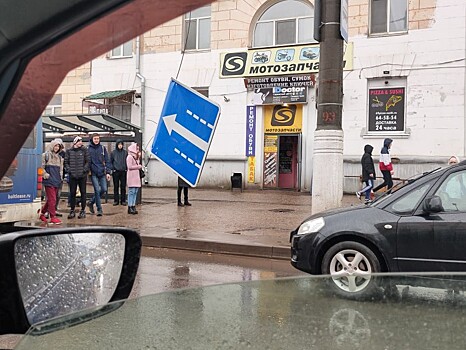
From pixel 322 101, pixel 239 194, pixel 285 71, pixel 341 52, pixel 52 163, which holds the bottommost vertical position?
pixel 239 194

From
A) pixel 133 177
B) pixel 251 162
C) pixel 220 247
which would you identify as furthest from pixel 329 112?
pixel 251 162

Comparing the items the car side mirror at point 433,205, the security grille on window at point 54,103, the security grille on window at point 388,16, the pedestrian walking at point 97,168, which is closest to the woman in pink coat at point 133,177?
the pedestrian walking at point 97,168

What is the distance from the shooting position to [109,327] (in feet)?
6.25

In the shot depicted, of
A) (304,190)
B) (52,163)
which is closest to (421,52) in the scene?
(304,190)

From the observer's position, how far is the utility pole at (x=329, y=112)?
27.1ft

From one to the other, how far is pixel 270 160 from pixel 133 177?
29.5 feet

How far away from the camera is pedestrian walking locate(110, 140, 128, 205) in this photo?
13516 millimetres

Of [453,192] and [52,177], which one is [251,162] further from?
[453,192]

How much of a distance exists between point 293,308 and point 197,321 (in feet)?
2.00

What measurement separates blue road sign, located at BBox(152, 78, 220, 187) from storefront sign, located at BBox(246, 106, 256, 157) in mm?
13327

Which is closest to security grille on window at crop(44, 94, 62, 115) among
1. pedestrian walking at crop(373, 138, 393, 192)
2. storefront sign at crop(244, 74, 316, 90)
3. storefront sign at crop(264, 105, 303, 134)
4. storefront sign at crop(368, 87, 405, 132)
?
pedestrian walking at crop(373, 138, 393, 192)

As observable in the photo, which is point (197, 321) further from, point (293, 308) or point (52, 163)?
point (52, 163)

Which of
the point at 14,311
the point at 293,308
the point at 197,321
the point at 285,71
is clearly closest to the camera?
the point at 14,311

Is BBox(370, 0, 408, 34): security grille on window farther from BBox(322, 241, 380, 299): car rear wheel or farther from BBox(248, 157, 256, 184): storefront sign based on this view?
BBox(322, 241, 380, 299): car rear wheel
